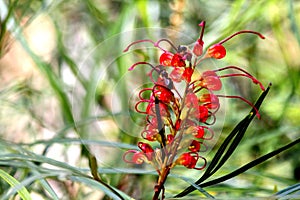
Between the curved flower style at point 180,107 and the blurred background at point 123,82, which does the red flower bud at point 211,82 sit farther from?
the blurred background at point 123,82

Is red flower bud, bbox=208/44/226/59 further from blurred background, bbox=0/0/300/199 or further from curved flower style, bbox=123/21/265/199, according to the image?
blurred background, bbox=0/0/300/199

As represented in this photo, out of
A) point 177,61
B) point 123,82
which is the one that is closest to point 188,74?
point 177,61

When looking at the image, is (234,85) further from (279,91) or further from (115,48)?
(115,48)

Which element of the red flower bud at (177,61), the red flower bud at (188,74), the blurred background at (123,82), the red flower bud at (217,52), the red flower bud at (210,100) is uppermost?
the blurred background at (123,82)

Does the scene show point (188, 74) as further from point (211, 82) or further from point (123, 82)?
point (123, 82)

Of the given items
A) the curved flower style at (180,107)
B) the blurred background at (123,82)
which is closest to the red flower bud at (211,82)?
Answer: the curved flower style at (180,107)

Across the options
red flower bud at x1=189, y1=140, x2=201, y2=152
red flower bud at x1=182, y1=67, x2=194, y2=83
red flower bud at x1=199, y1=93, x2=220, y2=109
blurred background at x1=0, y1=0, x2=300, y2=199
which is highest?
blurred background at x1=0, y1=0, x2=300, y2=199

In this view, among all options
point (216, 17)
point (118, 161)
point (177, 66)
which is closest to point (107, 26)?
point (216, 17)

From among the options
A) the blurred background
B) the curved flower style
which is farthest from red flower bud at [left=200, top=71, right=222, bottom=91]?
the blurred background
